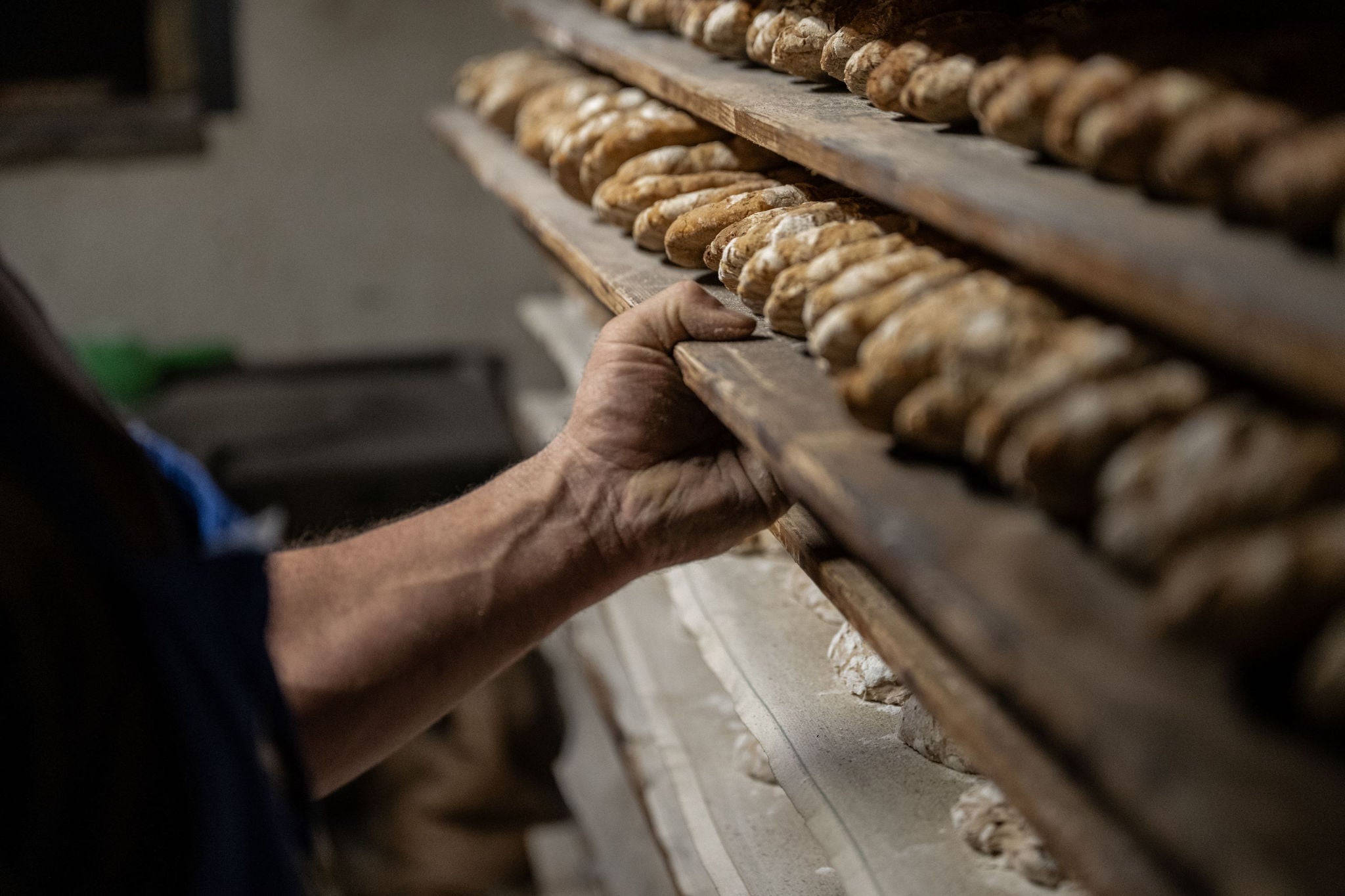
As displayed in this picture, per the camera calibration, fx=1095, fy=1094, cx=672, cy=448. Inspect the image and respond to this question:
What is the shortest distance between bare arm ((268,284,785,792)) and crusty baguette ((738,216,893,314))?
0.17 meters

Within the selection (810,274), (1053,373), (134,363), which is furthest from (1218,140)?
(134,363)

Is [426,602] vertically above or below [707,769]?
above

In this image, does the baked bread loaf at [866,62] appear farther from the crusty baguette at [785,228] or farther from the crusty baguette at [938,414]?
the crusty baguette at [938,414]

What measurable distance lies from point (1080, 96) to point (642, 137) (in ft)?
2.92

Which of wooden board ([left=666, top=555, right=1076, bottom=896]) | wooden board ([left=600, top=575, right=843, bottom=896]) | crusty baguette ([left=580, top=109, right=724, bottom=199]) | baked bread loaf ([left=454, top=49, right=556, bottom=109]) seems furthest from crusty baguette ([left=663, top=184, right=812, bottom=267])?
baked bread loaf ([left=454, top=49, right=556, bottom=109])

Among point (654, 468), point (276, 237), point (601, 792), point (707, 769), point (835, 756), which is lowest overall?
point (601, 792)

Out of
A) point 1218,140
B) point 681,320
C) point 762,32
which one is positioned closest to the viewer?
point 1218,140

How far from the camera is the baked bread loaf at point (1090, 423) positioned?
696 mm

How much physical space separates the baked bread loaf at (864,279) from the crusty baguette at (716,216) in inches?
13.2

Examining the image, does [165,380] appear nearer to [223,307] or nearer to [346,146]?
[223,307]

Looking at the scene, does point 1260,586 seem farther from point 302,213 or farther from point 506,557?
point 302,213

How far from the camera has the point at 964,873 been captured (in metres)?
0.98

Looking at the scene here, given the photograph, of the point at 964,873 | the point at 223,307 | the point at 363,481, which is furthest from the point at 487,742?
the point at 223,307

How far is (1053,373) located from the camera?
0.73 metres
